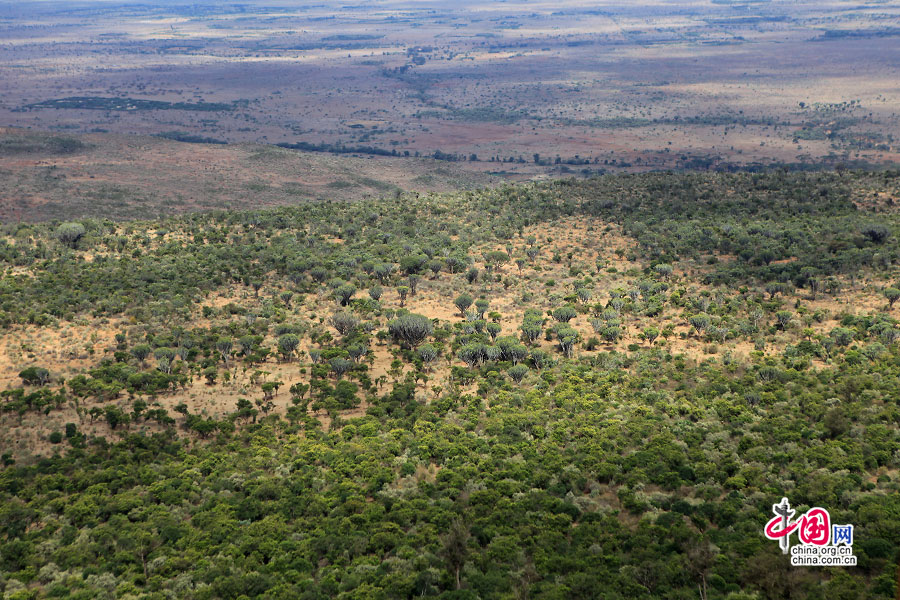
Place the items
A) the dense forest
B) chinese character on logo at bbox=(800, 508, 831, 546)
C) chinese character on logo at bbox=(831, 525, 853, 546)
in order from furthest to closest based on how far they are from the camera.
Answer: the dense forest < chinese character on logo at bbox=(800, 508, 831, 546) < chinese character on logo at bbox=(831, 525, 853, 546)

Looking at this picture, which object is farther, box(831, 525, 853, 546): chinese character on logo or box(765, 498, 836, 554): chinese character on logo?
box(765, 498, 836, 554): chinese character on logo

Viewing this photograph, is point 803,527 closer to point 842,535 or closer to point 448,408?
point 842,535

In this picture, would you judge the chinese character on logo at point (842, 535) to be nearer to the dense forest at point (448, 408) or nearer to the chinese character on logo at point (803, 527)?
the chinese character on logo at point (803, 527)

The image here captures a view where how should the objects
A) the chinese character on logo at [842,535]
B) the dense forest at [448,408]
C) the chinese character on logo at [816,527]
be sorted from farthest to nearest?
the dense forest at [448,408] → the chinese character on logo at [816,527] → the chinese character on logo at [842,535]

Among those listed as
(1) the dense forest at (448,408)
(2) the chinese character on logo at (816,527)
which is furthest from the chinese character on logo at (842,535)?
(1) the dense forest at (448,408)

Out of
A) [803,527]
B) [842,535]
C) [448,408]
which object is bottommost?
[842,535]

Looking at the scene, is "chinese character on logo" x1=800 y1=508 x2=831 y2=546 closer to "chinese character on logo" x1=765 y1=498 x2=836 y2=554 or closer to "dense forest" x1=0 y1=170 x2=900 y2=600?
"chinese character on logo" x1=765 y1=498 x2=836 y2=554

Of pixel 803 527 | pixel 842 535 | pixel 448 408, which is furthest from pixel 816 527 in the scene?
pixel 448 408

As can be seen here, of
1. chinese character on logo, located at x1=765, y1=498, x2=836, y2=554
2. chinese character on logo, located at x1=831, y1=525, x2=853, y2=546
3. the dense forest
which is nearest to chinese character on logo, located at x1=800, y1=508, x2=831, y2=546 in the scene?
chinese character on logo, located at x1=765, y1=498, x2=836, y2=554
